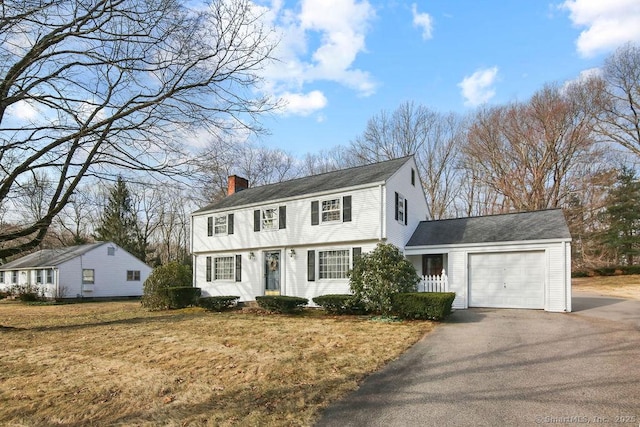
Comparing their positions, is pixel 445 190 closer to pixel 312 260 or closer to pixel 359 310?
pixel 312 260

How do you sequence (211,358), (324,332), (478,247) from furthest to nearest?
(478,247)
(324,332)
(211,358)

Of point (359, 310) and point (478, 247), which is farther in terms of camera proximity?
point (478, 247)

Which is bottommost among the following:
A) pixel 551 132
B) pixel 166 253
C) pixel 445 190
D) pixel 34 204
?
pixel 166 253

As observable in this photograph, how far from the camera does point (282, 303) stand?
14875 mm

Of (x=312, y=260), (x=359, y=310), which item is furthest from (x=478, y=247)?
(x=312, y=260)

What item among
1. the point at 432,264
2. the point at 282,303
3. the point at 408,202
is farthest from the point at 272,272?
the point at 432,264

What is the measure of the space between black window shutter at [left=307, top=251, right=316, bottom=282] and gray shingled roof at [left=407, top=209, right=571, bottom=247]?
4227mm

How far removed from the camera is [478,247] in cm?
1488

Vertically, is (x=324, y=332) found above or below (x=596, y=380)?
below

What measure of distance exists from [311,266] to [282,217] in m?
2.83

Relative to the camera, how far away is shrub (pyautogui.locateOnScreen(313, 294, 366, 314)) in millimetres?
13852

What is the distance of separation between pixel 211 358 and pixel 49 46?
7.63 metres

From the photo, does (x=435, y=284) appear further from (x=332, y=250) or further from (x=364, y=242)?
(x=332, y=250)

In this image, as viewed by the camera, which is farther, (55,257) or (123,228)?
(123,228)
